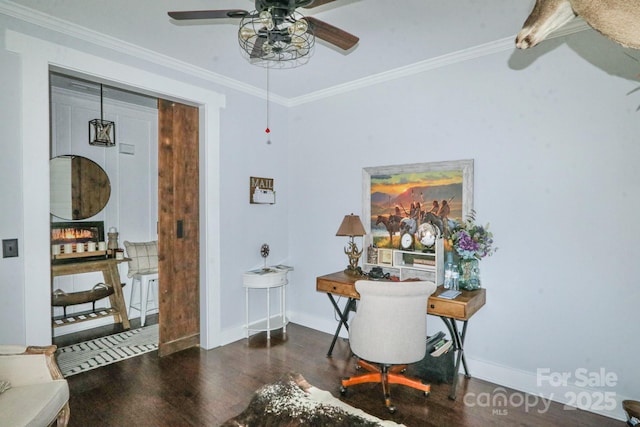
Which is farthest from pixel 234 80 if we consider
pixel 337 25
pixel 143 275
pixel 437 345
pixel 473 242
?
pixel 437 345

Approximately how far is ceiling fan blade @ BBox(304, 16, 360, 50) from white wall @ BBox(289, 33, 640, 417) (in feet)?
4.71

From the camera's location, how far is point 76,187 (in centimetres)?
401

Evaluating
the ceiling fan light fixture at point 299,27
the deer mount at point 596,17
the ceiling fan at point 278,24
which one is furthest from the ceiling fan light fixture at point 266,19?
the deer mount at point 596,17

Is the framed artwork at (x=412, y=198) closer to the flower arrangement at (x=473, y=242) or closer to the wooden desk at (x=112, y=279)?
the flower arrangement at (x=473, y=242)

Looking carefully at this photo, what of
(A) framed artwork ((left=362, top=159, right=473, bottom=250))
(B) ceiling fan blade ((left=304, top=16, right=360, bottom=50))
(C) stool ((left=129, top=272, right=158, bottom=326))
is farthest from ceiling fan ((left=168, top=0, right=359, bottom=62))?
(C) stool ((left=129, top=272, right=158, bottom=326))

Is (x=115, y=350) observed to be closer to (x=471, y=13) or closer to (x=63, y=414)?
(x=63, y=414)

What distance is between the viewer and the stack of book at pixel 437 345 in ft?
9.51

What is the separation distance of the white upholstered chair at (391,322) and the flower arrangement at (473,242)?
1.85ft

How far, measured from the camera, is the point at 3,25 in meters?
2.33

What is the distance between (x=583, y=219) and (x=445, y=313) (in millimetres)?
1194

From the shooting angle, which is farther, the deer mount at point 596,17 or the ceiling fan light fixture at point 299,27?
the ceiling fan light fixture at point 299,27

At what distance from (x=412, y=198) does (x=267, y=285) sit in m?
1.77

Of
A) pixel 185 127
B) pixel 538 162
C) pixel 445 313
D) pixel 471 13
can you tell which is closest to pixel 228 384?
pixel 445 313

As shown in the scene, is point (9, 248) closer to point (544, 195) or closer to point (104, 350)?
point (104, 350)
